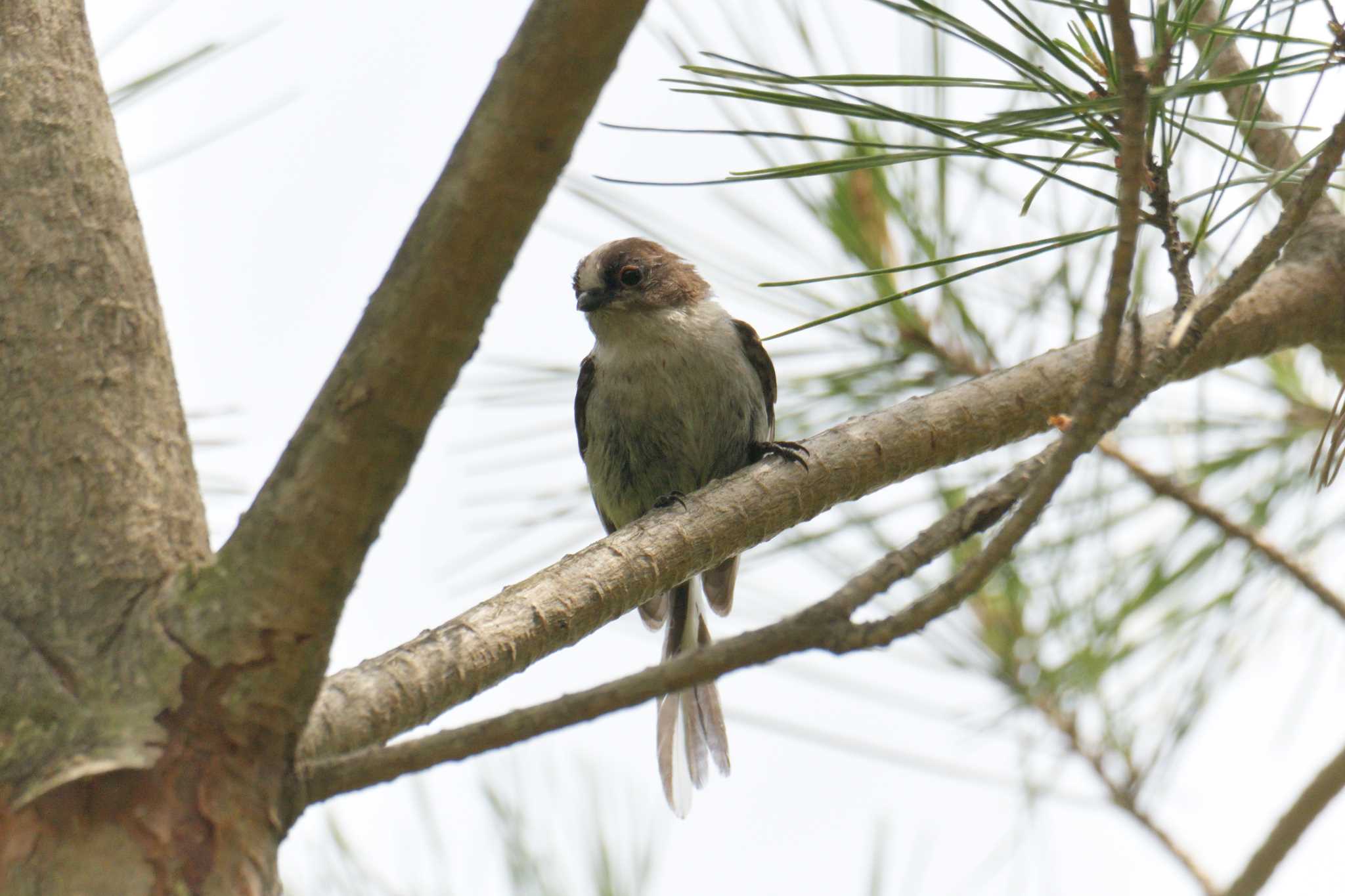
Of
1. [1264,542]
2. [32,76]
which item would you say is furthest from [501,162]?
[1264,542]

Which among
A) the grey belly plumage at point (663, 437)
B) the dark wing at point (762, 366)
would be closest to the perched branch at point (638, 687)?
the grey belly plumage at point (663, 437)

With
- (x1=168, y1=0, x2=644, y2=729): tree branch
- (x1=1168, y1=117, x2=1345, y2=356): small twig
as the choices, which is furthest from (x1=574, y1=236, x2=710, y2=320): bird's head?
(x1=168, y1=0, x2=644, y2=729): tree branch

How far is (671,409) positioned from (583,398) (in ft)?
1.25

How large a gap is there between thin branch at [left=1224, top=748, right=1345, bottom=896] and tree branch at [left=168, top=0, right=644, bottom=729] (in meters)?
1.63

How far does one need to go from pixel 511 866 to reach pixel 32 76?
8.22ft

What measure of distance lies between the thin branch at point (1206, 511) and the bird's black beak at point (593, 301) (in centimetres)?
165

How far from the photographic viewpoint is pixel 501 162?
1.30 meters

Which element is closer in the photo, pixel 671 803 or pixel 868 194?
pixel 671 803

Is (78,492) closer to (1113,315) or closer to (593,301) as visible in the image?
(1113,315)

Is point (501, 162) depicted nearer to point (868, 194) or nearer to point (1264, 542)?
point (1264, 542)

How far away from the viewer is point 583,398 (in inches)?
170

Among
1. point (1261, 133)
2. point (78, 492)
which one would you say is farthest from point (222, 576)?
point (1261, 133)

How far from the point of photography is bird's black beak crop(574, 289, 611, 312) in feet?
14.0

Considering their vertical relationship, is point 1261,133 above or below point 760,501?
above
